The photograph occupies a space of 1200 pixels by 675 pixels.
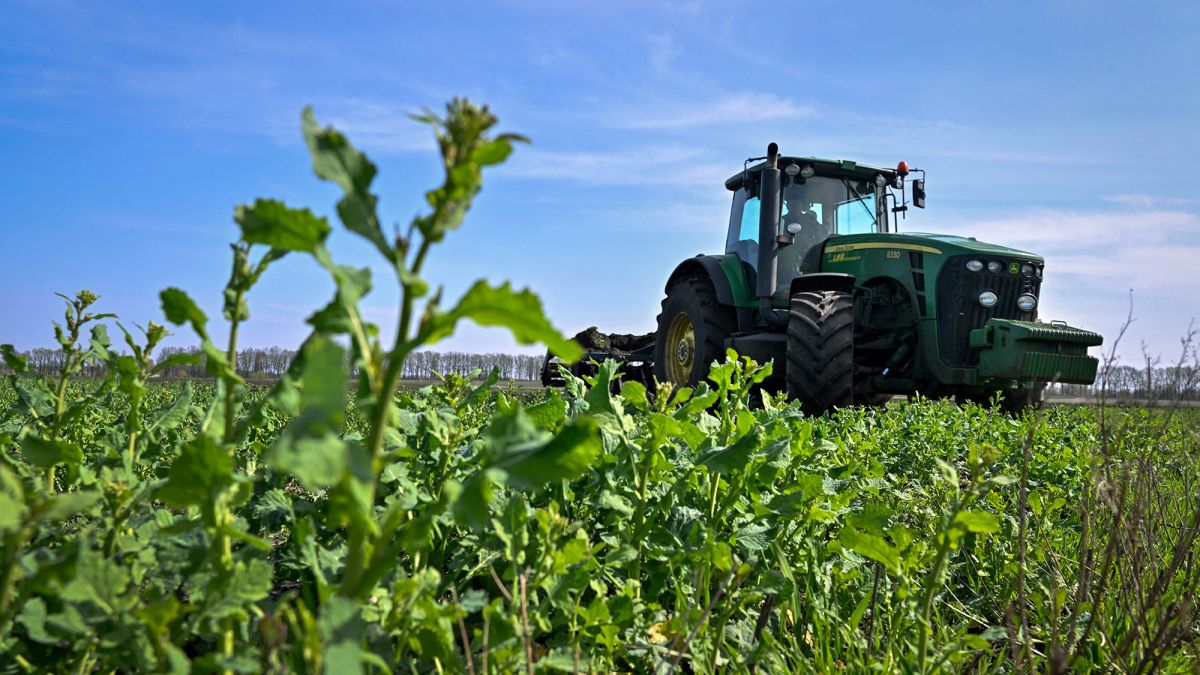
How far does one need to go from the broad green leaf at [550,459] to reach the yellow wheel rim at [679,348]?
28.8ft

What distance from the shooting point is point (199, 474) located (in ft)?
3.25

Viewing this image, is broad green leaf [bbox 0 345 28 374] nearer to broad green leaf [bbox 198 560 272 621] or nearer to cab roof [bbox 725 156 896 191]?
broad green leaf [bbox 198 560 272 621]

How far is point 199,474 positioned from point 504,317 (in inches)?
18.2

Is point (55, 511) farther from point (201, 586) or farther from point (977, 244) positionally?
point (977, 244)

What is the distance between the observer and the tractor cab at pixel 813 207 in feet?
27.8

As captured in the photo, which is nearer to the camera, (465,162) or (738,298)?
(465,162)

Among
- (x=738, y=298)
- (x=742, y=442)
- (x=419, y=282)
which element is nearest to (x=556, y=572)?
(x=742, y=442)

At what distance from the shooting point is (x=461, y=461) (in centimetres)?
167

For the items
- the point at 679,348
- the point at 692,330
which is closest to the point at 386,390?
the point at 692,330

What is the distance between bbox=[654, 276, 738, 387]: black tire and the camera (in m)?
8.80

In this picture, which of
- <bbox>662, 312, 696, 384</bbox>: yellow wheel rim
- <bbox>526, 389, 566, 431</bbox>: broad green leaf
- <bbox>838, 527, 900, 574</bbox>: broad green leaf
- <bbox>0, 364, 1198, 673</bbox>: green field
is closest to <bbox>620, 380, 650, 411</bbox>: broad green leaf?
<bbox>0, 364, 1198, 673</bbox>: green field

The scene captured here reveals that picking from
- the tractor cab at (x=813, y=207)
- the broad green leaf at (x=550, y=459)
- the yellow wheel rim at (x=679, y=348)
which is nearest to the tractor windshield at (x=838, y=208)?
the tractor cab at (x=813, y=207)

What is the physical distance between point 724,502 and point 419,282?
1280mm

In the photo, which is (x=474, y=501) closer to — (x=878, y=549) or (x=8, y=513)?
(x=8, y=513)
